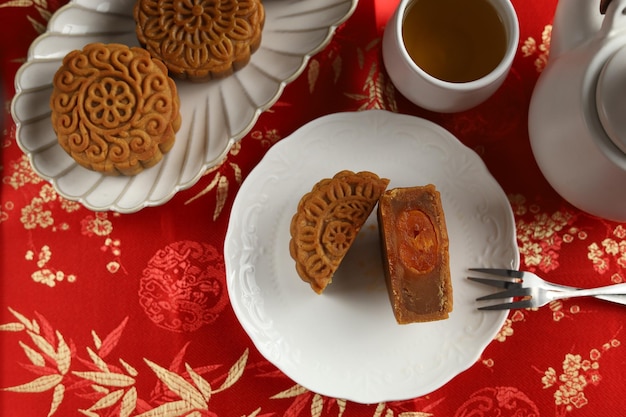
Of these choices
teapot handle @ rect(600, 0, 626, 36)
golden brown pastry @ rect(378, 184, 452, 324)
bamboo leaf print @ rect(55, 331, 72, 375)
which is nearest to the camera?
teapot handle @ rect(600, 0, 626, 36)

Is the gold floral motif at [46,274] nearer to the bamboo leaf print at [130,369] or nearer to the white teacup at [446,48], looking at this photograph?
the bamboo leaf print at [130,369]

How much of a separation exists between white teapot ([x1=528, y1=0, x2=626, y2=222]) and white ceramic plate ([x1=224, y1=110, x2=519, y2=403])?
0.13 meters

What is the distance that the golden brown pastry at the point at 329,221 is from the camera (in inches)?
36.4

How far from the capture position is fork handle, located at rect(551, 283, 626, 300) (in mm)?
972

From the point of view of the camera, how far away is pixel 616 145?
0.80 m

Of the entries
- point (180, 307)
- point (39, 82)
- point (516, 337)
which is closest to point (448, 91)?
point (516, 337)

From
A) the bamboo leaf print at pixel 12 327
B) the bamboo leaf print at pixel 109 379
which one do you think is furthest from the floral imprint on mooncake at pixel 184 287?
the bamboo leaf print at pixel 12 327

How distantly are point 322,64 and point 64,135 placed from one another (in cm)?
46

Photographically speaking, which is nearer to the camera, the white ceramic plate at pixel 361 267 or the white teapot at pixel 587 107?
the white teapot at pixel 587 107

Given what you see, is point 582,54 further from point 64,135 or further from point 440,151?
point 64,135

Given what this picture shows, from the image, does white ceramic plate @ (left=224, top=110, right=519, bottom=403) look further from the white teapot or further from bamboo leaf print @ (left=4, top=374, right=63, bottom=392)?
bamboo leaf print @ (left=4, top=374, right=63, bottom=392)

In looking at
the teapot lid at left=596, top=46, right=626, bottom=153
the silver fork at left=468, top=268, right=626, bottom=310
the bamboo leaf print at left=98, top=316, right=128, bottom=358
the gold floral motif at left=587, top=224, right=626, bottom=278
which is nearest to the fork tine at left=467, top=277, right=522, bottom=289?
the silver fork at left=468, top=268, right=626, bottom=310

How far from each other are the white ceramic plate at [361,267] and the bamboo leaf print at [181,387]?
0.15 metres

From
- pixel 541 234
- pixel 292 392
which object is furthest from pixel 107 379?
pixel 541 234
